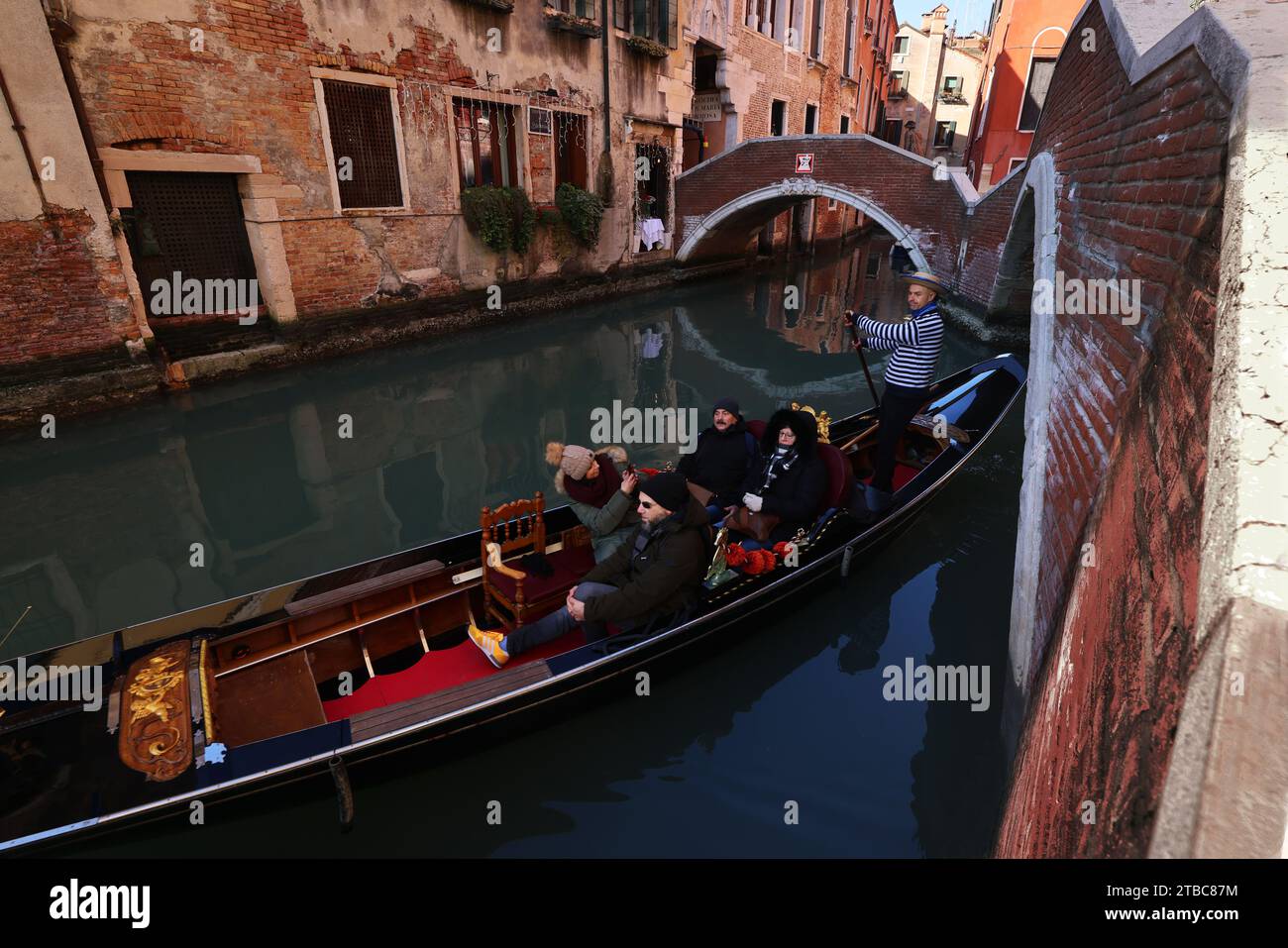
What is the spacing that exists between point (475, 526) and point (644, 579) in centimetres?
214

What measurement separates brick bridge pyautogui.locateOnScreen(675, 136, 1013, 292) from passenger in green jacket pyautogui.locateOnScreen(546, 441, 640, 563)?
787cm

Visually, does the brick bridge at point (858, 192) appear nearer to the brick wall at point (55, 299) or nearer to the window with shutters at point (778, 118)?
the window with shutters at point (778, 118)

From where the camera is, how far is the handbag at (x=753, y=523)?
11.3ft

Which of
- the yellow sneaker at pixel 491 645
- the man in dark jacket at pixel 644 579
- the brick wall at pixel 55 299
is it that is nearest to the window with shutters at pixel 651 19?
the brick wall at pixel 55 299

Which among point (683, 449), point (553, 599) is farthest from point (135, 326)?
point (553, 599)

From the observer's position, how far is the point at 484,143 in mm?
8734

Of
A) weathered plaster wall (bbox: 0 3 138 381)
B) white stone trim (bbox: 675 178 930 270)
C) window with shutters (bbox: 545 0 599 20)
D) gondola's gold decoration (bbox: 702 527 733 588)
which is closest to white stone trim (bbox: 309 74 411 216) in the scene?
weathered plaster wall (bbox: 0 3 138 381)

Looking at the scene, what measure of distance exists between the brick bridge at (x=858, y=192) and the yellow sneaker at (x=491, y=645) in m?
8.58

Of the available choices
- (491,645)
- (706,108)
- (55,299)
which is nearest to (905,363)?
(491,645)

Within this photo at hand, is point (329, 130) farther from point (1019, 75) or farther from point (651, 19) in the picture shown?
point (1019, 75)

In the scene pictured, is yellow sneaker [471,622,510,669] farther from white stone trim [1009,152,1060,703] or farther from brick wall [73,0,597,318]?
brick wall [73,0,597,318]

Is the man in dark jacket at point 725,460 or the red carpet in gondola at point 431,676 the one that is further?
the man in dark jacket at point 725,460

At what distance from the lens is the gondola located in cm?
201
